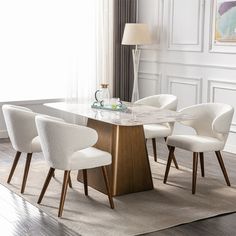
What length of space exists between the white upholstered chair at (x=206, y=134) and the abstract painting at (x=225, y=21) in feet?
4.24

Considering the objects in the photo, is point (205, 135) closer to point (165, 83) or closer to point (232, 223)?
point (232, 223)

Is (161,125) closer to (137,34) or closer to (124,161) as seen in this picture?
(124,161)

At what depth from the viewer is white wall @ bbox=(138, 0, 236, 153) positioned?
571cm

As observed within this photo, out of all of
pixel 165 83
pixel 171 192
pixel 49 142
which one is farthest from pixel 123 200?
pixel 165 83

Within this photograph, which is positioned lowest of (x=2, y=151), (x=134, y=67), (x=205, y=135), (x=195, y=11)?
(x=2, y=151)

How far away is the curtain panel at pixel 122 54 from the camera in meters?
7.03

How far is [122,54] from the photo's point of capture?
716 centimetres

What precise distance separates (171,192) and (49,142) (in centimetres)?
122

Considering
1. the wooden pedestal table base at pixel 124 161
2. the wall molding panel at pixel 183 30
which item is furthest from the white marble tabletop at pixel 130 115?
the wall molding panel at pixel 183 30

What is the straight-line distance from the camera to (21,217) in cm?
359

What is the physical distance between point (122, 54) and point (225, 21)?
6.38ft

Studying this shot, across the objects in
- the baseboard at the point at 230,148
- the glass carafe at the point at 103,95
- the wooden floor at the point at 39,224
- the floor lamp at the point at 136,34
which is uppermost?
the floor lamp at the point at 136,34

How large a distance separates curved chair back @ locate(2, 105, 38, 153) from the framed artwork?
2.57 m

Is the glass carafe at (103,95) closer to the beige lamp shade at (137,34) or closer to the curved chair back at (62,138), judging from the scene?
the curved chair back at (62,138)
